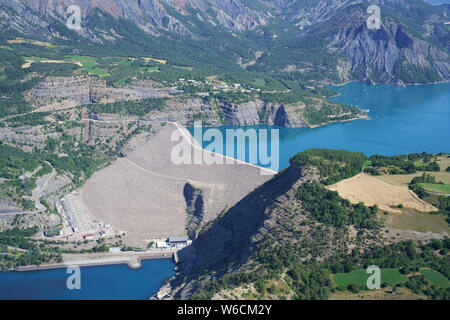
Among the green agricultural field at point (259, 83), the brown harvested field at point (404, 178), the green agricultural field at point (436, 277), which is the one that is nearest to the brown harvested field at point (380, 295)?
the green agricultural field at point (436, 277)

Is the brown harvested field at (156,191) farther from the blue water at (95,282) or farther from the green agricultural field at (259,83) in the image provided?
the green agricultural field at (259,83)

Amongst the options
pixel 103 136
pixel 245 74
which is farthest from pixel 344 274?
pixel 245 74

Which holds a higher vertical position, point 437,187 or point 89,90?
point 89,90

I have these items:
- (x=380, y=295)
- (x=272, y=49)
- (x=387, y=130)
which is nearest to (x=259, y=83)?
(x=387, y=130)

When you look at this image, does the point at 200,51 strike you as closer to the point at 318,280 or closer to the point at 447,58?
the point at 447,58

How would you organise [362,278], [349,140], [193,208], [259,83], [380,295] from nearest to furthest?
[380,295] → [362,278] → [193,208] → [349,140] → [259,83]

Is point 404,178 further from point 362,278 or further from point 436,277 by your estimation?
point 362,278

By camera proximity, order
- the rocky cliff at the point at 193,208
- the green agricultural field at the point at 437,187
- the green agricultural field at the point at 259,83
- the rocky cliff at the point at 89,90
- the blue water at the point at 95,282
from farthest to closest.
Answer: the green agricultural field at the point at 259,83
the rocky cliff at the point at 89,90
the rocky cliff at the point at 193,208
the blue water at the point at 95,282
the green agricultural field at the point at 437,187
